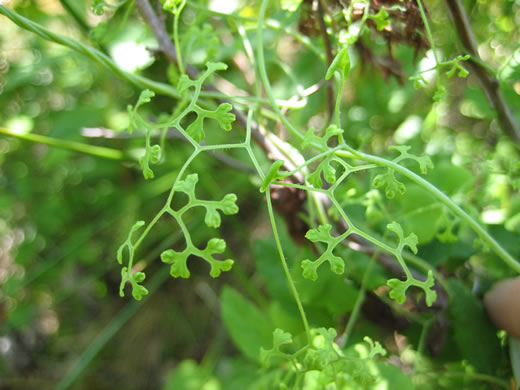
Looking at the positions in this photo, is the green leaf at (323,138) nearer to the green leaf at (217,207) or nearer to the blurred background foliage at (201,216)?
the green leaf at (217,207)

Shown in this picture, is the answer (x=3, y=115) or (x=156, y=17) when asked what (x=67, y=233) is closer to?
(x=3, y=115)

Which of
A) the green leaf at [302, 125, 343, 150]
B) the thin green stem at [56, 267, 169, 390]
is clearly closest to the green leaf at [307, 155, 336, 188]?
the green leaf at [302, 125, 343, 150]

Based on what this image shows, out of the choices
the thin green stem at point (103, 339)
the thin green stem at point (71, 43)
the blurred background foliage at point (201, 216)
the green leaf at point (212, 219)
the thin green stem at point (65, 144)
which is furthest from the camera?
the thin green stem at point (103, 339)

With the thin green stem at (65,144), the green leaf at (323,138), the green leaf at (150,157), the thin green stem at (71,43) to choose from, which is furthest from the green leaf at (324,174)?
the thin green stem at (65,144)

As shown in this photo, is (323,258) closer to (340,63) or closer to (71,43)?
(340,63)

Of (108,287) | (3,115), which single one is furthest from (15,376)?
(3,115)

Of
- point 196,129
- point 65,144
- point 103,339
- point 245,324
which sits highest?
point 196,129

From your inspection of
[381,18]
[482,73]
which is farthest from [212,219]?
[482,73]
